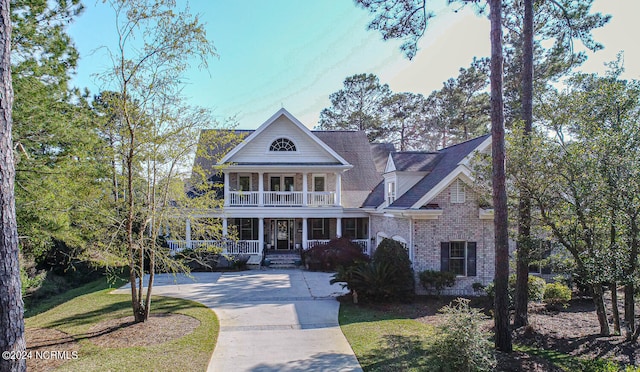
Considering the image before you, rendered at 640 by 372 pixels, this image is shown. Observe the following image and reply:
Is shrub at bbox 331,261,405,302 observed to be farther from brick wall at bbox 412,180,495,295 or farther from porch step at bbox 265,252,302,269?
porch step at bbox 265,252,302,269

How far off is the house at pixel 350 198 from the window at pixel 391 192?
0.15 ft

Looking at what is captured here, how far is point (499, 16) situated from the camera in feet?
25.0

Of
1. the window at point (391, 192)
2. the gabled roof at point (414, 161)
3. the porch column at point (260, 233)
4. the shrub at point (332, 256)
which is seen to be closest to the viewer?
the gabled roof at point (414, 161)

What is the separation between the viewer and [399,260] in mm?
11875

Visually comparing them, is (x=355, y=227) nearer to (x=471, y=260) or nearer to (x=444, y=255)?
(x=444, y=255)

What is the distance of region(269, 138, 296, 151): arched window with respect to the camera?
64.6 ft

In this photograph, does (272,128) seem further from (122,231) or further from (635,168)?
(635,168)

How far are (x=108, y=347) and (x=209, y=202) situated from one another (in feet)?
13.4

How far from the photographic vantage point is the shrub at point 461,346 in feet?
17.3

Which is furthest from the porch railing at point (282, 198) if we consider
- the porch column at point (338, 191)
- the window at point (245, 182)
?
the porch column at point (338, 191)

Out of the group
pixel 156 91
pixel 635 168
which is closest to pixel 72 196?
pixel 156 91

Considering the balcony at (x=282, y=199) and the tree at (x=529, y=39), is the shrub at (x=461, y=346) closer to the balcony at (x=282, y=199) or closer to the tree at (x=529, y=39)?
the tree at (x=529, y=39)

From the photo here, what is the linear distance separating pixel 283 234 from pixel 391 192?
8210 mm

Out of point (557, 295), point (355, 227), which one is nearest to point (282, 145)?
point (355, 227)
